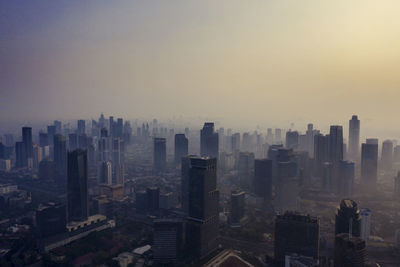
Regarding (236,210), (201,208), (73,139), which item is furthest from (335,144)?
(73,139)

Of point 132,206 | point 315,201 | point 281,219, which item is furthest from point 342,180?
point 132,206

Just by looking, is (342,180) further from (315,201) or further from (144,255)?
(144,255)

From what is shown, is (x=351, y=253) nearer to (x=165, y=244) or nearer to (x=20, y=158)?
(x=165, y=244)

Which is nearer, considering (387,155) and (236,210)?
(236,210)

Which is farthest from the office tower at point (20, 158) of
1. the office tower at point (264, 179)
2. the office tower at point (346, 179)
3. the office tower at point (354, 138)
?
the office tower at point (354, 138)

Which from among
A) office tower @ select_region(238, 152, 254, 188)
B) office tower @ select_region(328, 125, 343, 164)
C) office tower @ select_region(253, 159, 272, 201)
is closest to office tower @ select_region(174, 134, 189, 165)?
office tower @ select_region(238, 152, 254, 188)

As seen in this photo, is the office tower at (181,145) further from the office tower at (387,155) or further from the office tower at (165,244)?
the office tower at (165,244)

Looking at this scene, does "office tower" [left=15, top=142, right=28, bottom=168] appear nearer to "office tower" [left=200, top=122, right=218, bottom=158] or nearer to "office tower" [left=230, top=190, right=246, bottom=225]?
"office tower" [left=200, top=122, right=218, bottom=158]
